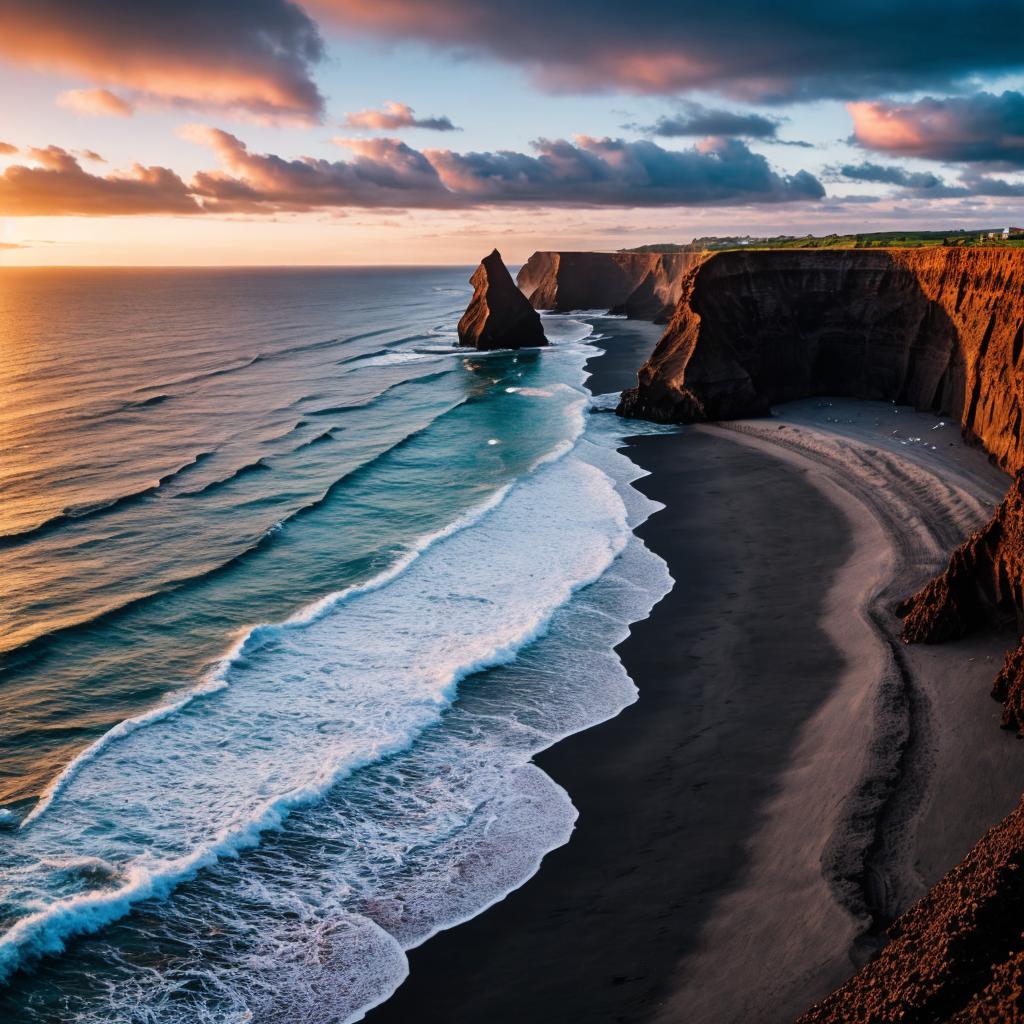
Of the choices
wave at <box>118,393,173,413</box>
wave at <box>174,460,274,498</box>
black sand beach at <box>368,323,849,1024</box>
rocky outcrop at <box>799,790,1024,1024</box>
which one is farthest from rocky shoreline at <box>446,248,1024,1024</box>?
wave at <box>118,393,173,413</box>

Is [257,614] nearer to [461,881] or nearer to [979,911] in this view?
[461,881]

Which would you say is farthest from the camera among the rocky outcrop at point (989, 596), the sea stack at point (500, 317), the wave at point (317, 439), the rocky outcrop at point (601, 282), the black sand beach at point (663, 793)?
the rocky outcrop at point (601, 282)

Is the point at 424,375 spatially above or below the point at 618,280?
below

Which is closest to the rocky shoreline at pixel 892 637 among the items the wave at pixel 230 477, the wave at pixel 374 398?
the wave at pixel 374 398

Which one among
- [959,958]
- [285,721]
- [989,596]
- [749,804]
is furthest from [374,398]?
[959,958]

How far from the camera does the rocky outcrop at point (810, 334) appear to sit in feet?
156

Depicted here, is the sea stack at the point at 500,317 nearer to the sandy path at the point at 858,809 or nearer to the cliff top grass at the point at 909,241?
the cliff top grass at the point at 909,241

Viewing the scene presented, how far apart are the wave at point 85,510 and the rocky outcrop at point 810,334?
30449mm

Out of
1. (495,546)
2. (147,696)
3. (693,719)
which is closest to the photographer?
(693,719)

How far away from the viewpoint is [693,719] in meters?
20.1

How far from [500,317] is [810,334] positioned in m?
45.0

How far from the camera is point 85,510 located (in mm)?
36219

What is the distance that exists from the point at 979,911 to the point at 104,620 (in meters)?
24.8

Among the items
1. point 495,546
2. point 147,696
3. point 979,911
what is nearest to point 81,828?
point 147,696
